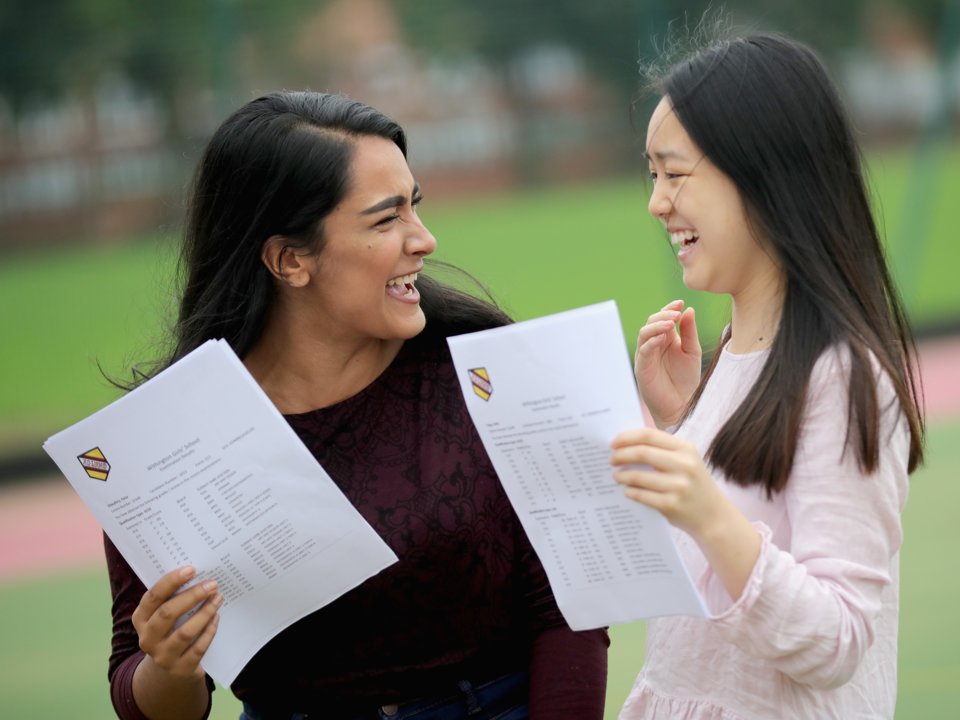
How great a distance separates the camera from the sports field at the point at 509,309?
479 cm

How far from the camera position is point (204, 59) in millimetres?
10023

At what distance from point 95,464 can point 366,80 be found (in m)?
10.9

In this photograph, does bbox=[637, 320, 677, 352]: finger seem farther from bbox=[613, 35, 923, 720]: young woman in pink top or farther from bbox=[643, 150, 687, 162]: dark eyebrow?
bbox=[643, 150, 687, 162]: dark eyebrow

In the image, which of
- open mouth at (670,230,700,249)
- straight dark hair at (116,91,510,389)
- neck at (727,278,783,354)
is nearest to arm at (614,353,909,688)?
neck at (727,278,783,354)

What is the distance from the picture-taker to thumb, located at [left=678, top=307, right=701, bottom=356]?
2.38 metres

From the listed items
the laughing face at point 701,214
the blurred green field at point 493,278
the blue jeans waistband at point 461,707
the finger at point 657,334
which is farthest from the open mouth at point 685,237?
the blurred green field at point 493,278

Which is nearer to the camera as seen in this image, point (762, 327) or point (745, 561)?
point (745, 561)

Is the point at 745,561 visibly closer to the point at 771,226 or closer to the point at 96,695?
the point at 771,226

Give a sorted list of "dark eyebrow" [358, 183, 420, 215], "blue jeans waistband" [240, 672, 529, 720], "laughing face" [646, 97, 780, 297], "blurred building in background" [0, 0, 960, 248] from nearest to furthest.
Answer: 1. "laughing face" [646, 97, 780, 297]
2. "blue jeans waistband" [240, 672, 529, 720]
3. "dark eyebrow" [358, 183, 420, 215]
4. "blurred building in background" [0, 0, 960, 248]

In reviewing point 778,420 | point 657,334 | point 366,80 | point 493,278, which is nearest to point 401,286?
point 657,334

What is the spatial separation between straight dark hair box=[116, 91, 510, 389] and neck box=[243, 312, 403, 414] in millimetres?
51

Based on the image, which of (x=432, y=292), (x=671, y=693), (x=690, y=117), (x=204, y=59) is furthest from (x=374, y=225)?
(x=204, y=59)

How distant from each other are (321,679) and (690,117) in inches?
42.4

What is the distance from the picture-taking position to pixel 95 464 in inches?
81.4
